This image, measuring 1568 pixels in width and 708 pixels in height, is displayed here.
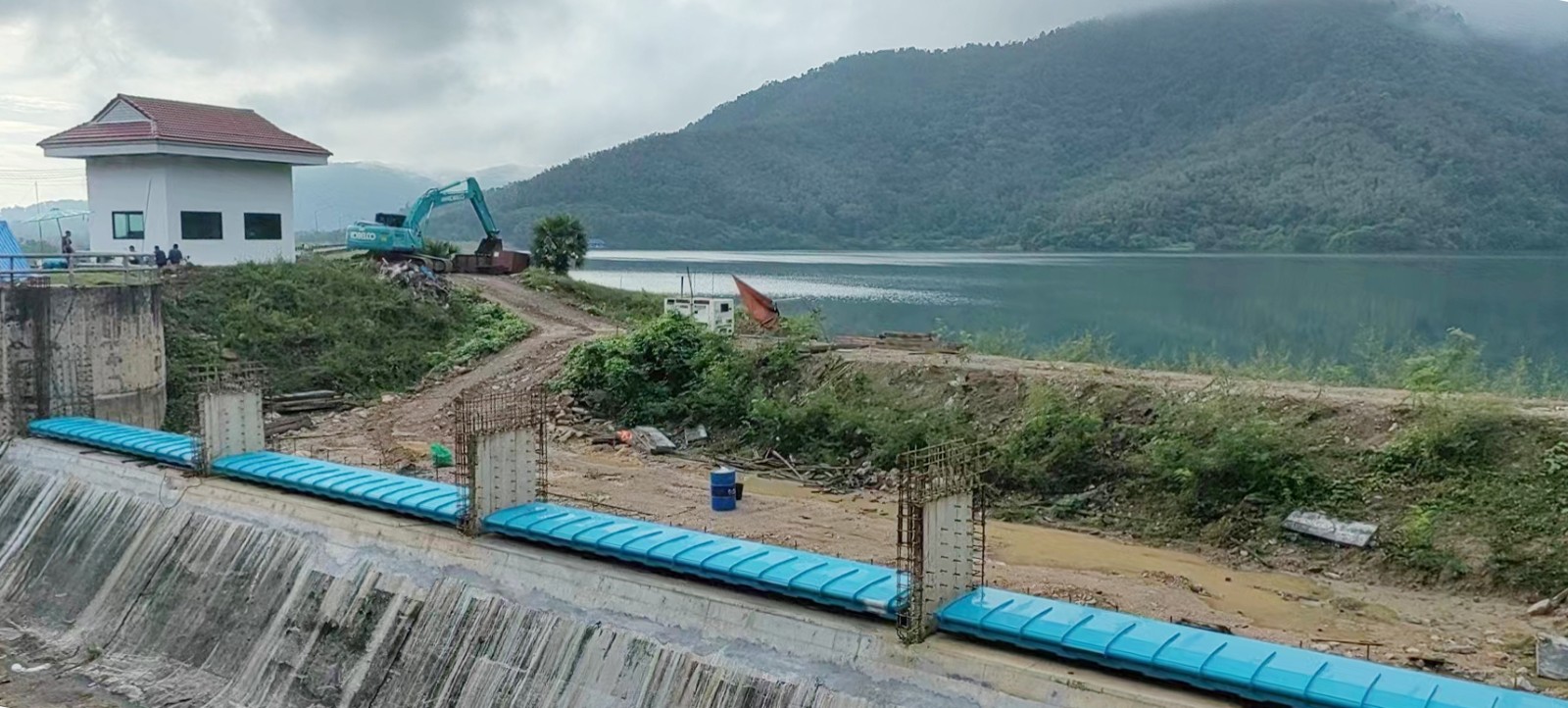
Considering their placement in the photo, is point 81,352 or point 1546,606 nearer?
point 1546,606

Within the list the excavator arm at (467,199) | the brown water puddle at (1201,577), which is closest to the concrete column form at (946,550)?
the brown water puddle at (1201,577)

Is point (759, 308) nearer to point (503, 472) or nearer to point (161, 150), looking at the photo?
point (161, 150)

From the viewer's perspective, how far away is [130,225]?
93.7ft

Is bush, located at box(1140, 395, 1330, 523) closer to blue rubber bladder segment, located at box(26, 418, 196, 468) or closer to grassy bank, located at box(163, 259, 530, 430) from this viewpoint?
blue rubber bladder segment, located at box(26, 418, 196, 468)

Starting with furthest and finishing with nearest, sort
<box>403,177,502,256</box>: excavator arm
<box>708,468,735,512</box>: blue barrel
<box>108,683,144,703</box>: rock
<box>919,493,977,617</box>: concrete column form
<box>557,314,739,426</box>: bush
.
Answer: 1. <box>403,177,502,256</box>: excavator arm
2. <box>557,314,739,426</box>: bush
3. <box>708,468,735,512</box>: blue barrel
4. <box>108,683,144,703</box>: rock
5. <box>919,493,977,617</box>: concrete column form

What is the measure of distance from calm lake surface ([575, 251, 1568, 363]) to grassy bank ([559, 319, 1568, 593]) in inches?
384

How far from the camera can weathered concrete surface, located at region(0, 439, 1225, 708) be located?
9.56 meters

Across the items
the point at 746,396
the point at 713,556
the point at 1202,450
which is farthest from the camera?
the point at 746,396

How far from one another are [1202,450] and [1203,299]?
33.8 meters

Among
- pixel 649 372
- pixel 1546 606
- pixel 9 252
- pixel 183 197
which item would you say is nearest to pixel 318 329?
pixel 183 197

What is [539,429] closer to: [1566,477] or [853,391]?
[853,391]

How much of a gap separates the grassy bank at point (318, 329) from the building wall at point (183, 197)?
148 cm

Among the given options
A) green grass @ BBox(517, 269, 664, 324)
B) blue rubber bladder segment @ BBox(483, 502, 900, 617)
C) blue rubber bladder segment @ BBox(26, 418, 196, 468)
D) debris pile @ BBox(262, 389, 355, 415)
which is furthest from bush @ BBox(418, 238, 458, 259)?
blue rubber bladder segment @ BBox(483, 502, 900, 617)

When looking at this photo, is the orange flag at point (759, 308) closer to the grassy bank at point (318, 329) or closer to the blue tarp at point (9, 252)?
the grassy bank at point (318, 329)
